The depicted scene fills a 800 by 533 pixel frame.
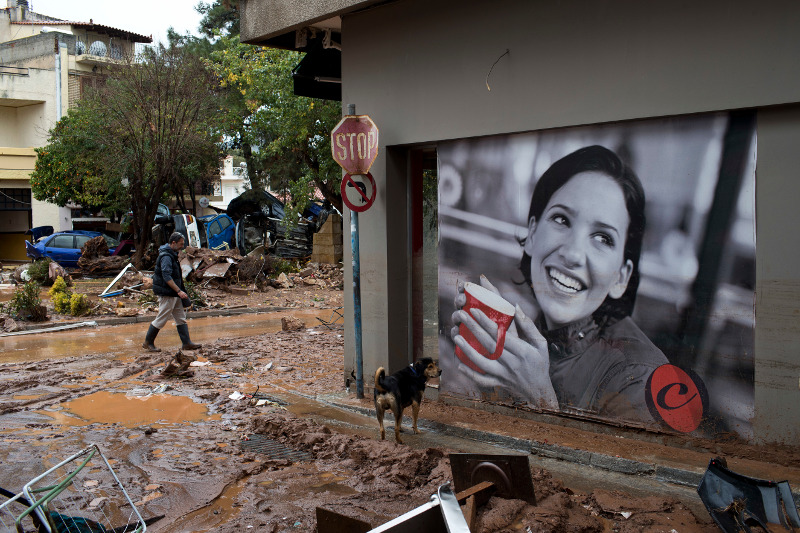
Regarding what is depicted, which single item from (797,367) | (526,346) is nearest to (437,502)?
(797,367)

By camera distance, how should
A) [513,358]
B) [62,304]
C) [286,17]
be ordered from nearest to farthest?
[513,358]
[286,17]
[62,304]

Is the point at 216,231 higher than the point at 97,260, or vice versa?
the point at 216,231

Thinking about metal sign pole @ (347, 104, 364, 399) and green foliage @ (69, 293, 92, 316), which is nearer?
metal sign pole @ (347, 104, 364, 399)

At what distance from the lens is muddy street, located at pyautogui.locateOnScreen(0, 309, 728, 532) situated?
4.58m

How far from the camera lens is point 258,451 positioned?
20.1ft

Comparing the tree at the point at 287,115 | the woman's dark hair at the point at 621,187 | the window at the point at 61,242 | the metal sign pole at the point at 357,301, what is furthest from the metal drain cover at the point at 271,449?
the window at the point at 61,242

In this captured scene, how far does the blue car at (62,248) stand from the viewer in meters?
27.2

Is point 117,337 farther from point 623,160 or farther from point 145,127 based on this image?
point 145,127

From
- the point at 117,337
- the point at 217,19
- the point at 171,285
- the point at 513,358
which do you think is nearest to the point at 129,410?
the point at 171,285

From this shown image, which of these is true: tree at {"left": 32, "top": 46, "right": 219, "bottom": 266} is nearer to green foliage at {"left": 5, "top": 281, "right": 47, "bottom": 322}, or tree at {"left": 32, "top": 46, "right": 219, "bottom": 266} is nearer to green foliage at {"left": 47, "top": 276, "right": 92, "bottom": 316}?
green foliage at {"left": 47, "top": 276, "right": 92, "bottom": 316}

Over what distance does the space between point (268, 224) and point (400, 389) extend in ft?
88.8

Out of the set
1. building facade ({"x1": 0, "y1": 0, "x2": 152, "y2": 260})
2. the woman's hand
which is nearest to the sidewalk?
the woman's hand

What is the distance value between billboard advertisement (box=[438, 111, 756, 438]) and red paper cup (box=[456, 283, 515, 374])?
0.01 meters

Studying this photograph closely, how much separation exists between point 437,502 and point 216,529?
2.43 m
